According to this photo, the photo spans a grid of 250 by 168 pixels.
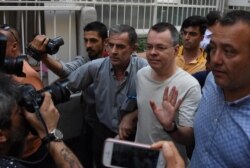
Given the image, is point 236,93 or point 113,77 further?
point 113,77

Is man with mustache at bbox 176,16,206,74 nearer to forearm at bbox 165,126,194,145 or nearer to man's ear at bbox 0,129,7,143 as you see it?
forearm at bbox 165,126,194,145

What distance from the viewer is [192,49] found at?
3.90 metres

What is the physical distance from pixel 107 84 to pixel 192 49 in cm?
126

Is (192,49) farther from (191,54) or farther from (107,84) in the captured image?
(107,84)

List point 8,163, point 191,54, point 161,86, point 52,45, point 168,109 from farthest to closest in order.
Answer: point 191,54 → point 52,45 → point 161,86 → point 168,109 → point 8,163

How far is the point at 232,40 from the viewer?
5.58 ft

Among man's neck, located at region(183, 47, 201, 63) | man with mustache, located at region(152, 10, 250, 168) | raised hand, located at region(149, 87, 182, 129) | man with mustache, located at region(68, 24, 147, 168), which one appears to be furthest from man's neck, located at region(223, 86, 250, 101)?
man's neck, located at region(183, 47, 201, 63)

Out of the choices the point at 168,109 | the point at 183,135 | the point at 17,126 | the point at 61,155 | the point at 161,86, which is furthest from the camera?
the point at 161,86

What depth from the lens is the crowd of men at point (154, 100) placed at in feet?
5.61

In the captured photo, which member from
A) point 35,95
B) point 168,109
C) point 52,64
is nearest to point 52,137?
point 35,95

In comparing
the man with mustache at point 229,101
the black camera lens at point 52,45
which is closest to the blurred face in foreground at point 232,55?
the man with mustache at point 229,101

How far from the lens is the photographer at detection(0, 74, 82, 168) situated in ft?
5.17

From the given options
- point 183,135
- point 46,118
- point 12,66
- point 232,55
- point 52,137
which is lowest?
point 183,135

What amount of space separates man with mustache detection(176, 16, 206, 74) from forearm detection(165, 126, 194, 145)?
4.58ft
